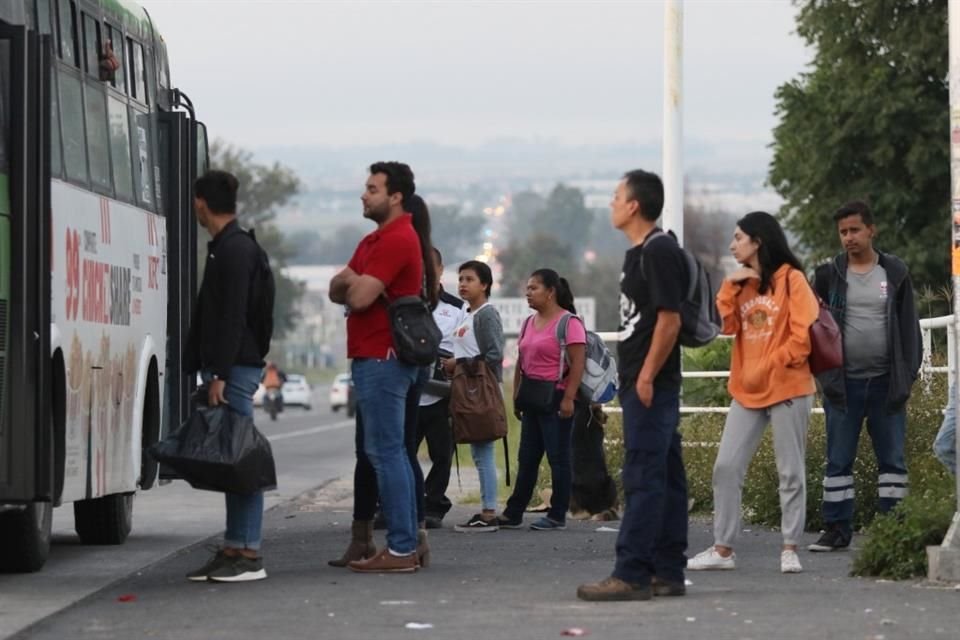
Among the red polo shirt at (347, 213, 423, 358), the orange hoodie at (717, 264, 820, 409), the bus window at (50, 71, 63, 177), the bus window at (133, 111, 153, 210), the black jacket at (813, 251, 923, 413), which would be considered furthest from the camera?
the bus window at (133, 111, 153, 210)

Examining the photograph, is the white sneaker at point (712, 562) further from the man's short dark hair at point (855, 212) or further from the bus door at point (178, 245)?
the bus door at point (178, 245)

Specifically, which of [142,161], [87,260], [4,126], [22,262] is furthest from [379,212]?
[142,161]

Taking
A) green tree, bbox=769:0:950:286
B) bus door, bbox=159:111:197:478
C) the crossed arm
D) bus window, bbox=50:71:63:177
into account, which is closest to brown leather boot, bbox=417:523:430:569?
the crossed arm

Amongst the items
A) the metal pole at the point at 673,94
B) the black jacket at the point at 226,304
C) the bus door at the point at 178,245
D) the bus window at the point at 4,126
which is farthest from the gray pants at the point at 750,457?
the metal pole at the point at 673,94

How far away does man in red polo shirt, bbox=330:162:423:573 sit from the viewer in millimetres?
11188

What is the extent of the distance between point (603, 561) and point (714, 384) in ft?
26.0

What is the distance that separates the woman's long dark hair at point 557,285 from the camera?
585 inches

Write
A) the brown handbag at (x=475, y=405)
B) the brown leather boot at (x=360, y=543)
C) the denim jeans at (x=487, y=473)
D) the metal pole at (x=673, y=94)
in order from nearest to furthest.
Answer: the brown leather boot at (x=360, y=543) < the brown handbag at (x=475, y=405) < the denim jeans at (x=487, y=473) < the metal pole at (x=673, y=94)

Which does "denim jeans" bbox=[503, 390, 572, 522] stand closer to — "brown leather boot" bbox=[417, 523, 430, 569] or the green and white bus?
the green and white bus

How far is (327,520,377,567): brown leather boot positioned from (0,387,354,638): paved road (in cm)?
115

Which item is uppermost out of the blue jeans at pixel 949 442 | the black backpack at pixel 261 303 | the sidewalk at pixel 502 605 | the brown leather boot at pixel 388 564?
the black backpack at pixel 261 303

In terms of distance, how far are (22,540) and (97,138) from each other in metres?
2.24

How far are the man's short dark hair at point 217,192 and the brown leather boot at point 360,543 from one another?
1755 mm

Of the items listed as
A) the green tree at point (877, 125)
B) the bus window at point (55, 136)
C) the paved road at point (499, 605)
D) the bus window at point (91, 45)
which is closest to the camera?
the paved road at point (499, 605)
